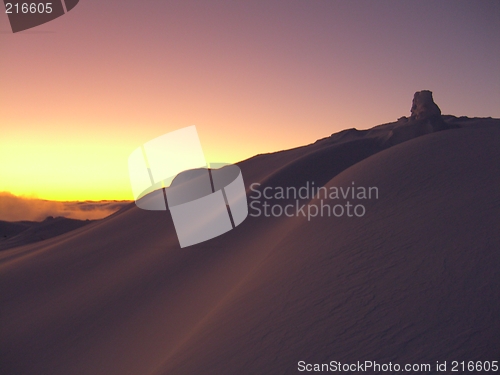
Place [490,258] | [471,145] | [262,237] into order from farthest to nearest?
[262,237] → [471,145] → [490,258]

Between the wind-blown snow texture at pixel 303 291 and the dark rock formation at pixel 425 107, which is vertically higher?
the dark rock formation at pixel 425 107

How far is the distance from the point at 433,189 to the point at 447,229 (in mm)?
2880

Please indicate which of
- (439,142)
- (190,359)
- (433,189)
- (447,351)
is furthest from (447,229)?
(439,142)

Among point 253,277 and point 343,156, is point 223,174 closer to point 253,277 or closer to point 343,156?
point 343,156

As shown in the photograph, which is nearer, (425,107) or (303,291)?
(303,291)

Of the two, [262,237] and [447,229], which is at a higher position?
[447,229]

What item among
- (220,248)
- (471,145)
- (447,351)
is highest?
(471,145)

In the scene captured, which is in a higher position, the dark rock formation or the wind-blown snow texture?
the dark rock formation

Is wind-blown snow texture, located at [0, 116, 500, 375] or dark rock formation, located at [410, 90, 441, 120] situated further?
dark rock formation, located at [410, 90, 441, 120]

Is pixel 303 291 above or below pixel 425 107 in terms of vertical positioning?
below

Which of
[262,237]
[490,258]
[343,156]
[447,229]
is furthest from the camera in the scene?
[343,156]

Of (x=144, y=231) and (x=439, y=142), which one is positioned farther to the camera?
(x=144, y=231)

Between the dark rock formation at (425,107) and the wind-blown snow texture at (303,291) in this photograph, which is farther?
the dark rock formation at (425,107)

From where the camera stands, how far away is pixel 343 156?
24.0m
